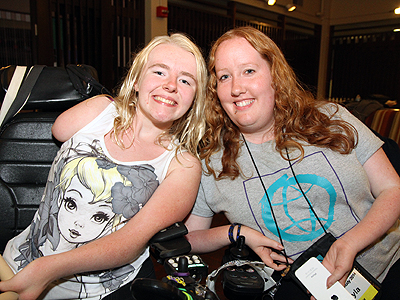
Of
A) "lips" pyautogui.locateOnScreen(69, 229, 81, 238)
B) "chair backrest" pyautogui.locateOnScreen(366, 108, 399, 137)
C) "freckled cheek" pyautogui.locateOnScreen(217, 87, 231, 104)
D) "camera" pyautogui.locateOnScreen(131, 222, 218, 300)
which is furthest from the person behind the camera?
"chair backrest" pyautogui.locateOnScreen(366, 108, 399, 137)

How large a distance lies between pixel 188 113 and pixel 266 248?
69 cm

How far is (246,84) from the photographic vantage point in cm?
128

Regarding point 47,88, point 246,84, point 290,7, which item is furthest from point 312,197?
point 290,7

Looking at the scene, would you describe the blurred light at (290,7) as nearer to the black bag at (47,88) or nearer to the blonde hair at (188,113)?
the blonde hair at (188,113)

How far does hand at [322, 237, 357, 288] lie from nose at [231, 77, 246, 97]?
0.67 metres

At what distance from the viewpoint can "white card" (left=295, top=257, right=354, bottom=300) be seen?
1093 millimetres

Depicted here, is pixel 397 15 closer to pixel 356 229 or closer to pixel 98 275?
pixel 356 229

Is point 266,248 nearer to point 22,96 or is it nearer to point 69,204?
point 69,204

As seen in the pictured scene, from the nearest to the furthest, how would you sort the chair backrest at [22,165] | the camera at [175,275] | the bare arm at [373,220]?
the camera at [175,275], the bare arm at [373,220], the chair backrest at [22,165]

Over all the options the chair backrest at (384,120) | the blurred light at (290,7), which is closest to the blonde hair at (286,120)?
the chair backrest at (384,120)

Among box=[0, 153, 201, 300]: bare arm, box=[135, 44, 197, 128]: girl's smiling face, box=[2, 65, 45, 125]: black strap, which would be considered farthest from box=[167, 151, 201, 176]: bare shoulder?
box=[2, 65, 45, 125]: black strap

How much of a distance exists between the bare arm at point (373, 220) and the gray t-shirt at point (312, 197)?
5 centimetres

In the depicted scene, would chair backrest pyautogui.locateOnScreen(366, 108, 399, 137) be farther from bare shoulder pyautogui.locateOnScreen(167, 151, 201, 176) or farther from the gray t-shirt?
bare shoulder pyautogui.locateOnScreen(167, 151, 201, 176)

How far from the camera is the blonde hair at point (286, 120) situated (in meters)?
1.30
